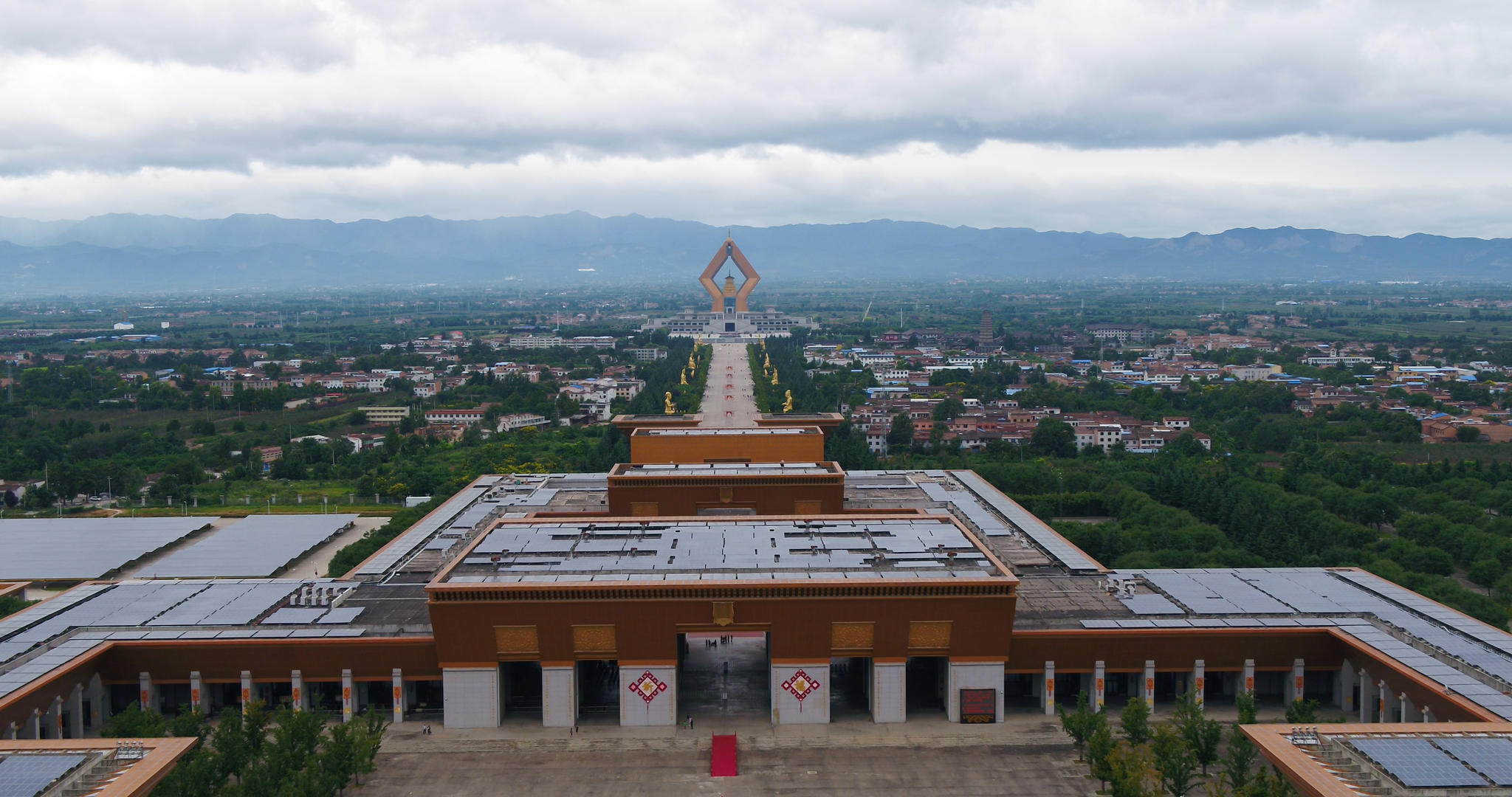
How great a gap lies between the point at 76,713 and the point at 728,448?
16522 mm

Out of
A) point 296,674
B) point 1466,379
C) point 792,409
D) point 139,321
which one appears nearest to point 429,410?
point 792,409

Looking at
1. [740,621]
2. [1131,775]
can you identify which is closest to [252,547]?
[740,621]

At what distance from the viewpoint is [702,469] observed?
29.1 m

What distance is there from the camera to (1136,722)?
18.0m

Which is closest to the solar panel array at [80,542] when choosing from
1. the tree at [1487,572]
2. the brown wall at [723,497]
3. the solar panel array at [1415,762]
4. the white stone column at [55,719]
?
the white stone column at [55,719]

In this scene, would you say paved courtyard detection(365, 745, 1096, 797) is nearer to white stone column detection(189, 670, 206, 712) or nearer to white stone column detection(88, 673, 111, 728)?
Result: white stone column detection(189, 670, 206, 712)

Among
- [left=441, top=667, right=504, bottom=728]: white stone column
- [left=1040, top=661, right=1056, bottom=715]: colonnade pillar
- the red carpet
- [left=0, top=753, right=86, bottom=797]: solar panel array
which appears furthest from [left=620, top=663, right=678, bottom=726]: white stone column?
[left=0, top=753, right=86, bottom=797]: solar panel array

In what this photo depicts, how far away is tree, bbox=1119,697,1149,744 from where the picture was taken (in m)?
18.0

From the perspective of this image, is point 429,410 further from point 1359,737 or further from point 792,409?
point 1359,737

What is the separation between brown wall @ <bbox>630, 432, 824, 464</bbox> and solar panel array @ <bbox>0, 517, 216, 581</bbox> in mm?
13858

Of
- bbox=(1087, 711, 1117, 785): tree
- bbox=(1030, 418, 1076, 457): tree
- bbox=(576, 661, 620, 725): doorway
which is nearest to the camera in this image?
bbox=(1087, 711, 1117, 785): tree

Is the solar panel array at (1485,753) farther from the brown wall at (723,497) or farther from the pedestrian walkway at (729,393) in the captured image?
the pedestrian walkway at (729,393)

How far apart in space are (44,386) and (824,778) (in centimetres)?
6889

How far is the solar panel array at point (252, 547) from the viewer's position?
99.3ft
